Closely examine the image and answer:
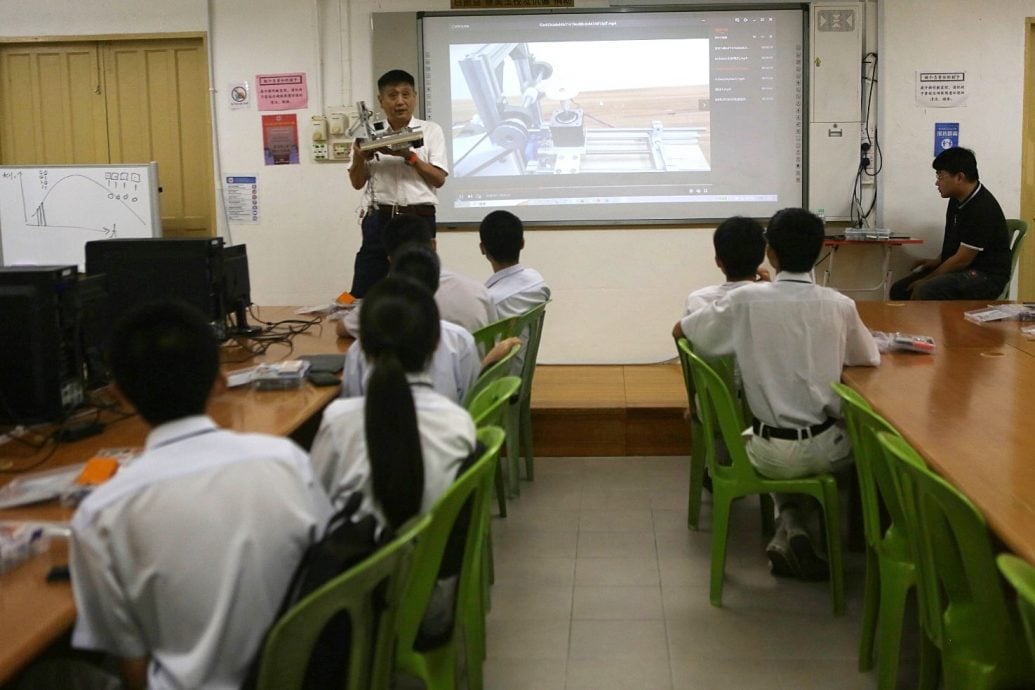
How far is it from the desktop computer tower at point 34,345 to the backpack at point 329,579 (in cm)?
118

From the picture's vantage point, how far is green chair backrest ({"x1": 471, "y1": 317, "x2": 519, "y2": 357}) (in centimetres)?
327

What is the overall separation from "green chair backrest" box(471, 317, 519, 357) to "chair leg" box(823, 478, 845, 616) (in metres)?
1.16

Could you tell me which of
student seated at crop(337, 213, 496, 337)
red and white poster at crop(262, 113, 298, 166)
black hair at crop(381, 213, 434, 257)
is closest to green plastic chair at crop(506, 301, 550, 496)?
student seated at crop(337, 213, 496, 337)

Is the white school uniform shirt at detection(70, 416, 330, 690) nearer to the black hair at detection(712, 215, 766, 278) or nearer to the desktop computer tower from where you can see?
the desktop computer tower

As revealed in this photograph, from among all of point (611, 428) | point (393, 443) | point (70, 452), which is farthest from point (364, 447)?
point (611, 428)

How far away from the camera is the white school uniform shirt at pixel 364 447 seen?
179 centimetres

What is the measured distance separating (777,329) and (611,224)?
2.88 m

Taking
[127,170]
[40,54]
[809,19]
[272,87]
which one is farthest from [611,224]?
[40,54]

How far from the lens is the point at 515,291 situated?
3.83m

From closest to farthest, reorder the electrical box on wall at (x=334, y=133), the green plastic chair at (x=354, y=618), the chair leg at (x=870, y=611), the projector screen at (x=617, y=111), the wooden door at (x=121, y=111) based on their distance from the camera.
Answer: the green plastic chair at (x=354, y=618) < the chair leg at (x=870, y=611) < the projector screen at (x=617, y=111) < the electrical box on wall at (x=334, y=133) < the wooden door at (x=121, y=111)

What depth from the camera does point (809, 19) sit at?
17.7 feet

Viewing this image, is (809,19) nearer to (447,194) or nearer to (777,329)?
(447,194)

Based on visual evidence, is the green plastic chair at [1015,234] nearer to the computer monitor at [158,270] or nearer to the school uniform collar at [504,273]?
the school uniform collar at [504,273]

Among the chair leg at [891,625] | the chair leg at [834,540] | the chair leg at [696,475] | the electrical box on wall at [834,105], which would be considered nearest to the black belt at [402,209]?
the chair leg at [696,475]
